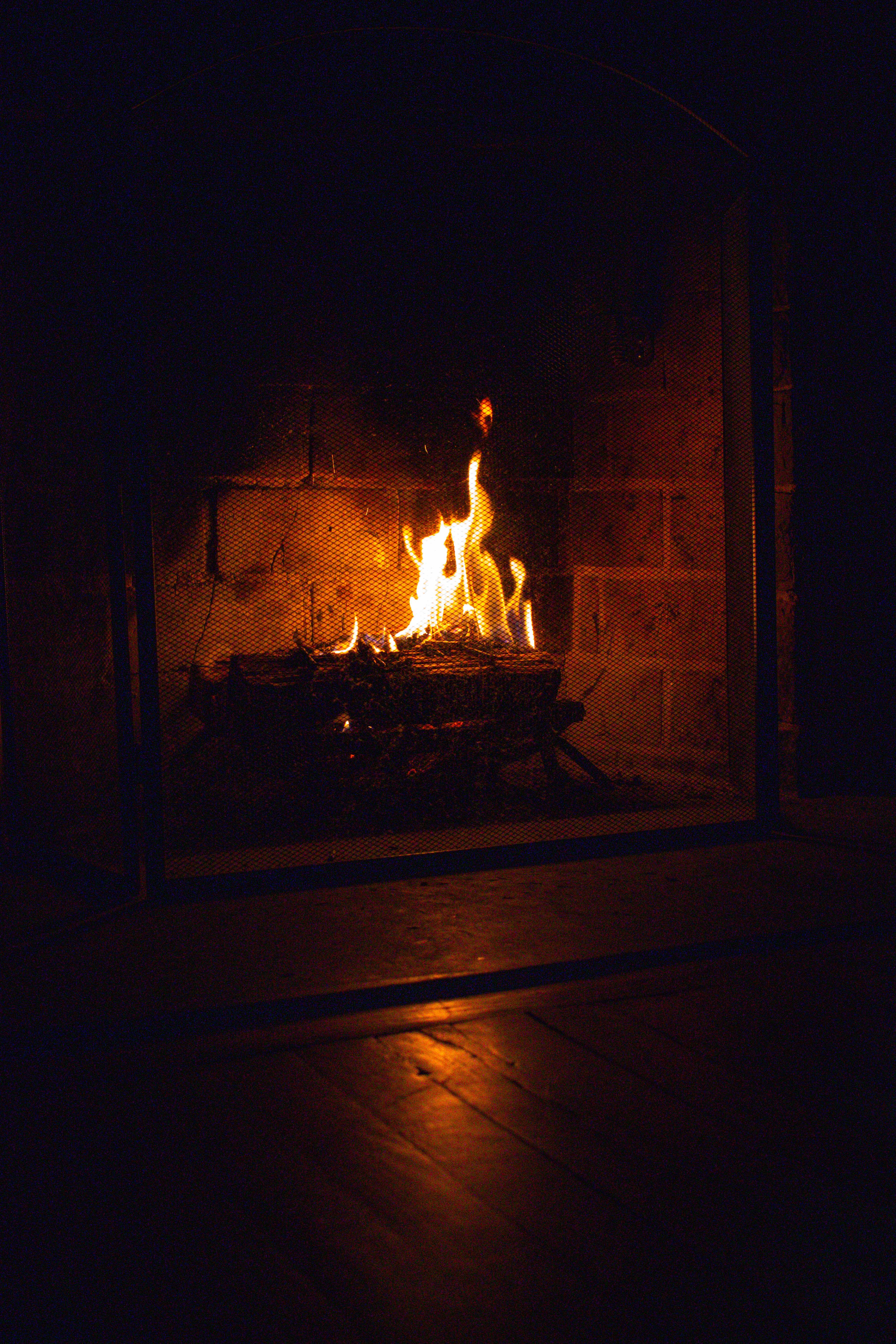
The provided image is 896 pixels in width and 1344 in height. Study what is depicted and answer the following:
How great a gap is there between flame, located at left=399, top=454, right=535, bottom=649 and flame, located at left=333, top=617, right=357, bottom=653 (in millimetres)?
239

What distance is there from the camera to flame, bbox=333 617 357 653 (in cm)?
593

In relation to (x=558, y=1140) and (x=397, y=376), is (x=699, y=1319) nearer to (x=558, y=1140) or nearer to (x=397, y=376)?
(x=558, y=1140)

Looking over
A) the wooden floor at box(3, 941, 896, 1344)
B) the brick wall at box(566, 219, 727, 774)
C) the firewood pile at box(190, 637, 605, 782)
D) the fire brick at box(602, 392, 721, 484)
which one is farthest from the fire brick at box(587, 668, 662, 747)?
the wooden floor at box(3, 941, 896, 1344)

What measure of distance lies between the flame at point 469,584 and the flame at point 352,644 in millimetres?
239

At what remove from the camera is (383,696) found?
5578mm

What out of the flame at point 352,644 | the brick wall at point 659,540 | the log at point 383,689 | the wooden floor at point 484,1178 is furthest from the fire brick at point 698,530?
the wooden floor at point 484,1178

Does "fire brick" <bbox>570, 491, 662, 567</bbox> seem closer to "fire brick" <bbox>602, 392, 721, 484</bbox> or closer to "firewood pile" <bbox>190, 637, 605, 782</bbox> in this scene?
"fire brick" <bbox>602, 392, 721, 484</bbox>

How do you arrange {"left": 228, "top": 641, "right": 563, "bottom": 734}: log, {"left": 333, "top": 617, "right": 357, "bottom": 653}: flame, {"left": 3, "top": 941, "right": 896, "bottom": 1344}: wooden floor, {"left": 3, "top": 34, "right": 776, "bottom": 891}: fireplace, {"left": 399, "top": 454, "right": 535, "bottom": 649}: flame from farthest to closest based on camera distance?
{"left": 399, "top": 454, "right": 535, "bottom": 649}: flame < {"left": 333, "top": 617, "right": 357, "bottom": 653}: flame < {"left": 228, "top": 641, "right": 563, "bottom": 734}: log < {"left": 3, "top": 34, "right": 776, "bottom": 891}: fireplace < {"left": 3, "top": 941, "right": 896, "bottom": 1344}: wooden floor

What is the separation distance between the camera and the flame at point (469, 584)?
6352 mm

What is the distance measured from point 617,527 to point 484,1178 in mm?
4464

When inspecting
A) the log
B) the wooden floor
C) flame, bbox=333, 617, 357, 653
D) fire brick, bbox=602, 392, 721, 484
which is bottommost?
the wooden floor

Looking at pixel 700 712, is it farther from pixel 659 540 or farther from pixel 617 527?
pixel 617 527

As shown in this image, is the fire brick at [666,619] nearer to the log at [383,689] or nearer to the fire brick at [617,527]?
the fire brick at [617,527]

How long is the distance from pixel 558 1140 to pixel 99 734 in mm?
2660
